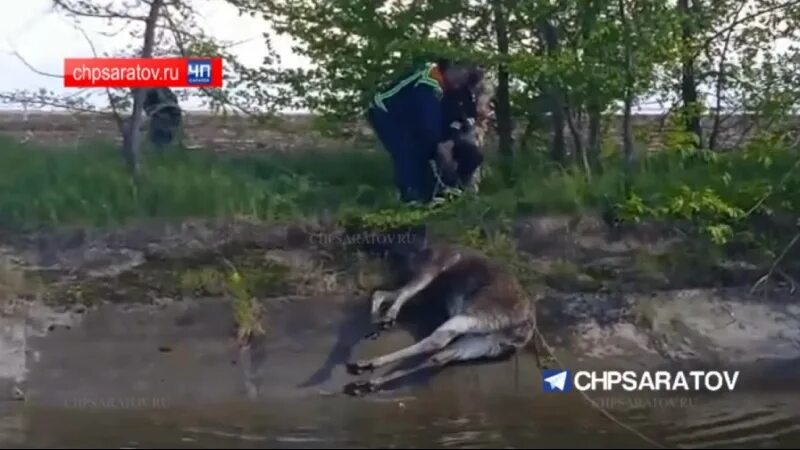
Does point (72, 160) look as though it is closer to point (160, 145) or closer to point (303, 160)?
point (160, 145)

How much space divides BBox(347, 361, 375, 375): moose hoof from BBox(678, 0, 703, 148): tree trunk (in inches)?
193

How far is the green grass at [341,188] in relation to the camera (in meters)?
13.5

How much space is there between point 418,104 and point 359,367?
10.4 feet

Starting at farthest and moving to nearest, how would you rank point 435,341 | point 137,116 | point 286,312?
point 137,116 → point 286,312 → point 435,341

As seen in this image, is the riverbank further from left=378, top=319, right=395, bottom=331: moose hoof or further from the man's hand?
the man's hand

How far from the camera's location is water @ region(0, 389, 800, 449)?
405 inches

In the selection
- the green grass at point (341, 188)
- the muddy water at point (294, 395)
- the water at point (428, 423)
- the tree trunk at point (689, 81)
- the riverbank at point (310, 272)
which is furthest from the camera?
the tree trunk at point (689, 81)

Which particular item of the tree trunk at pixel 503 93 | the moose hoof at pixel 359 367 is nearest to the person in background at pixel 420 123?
the tree trunk at pixel 503 93

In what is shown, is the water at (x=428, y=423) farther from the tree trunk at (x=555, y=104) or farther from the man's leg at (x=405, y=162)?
the tree trunk at (x=555, y=104)

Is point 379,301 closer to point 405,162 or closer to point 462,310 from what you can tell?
point 462,310

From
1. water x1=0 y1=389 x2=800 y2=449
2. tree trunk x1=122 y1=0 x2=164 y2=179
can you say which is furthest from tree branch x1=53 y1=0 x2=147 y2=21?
water x1=0 y1=389 x2=800 y2=449

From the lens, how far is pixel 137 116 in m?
14.7

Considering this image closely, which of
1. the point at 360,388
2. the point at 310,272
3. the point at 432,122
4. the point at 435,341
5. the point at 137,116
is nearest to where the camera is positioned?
the point at 360,388

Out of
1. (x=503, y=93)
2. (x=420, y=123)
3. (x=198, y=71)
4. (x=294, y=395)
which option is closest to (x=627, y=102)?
(x=503, y=93)
